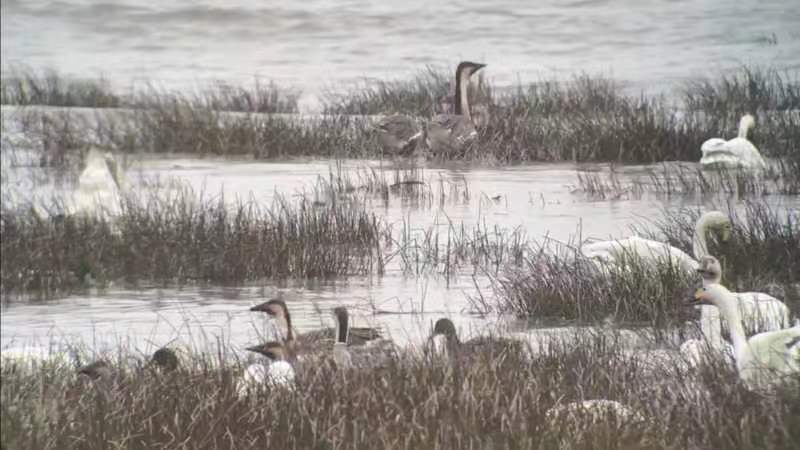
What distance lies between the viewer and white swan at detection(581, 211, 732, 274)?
4539 mm

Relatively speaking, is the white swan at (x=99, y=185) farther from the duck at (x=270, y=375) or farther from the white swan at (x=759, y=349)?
the white swan at (x=759, y=349)

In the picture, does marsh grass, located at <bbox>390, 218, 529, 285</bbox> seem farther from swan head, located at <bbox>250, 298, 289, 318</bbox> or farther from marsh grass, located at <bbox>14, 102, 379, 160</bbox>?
swan head, located at <bbox>250, 298, 289, 318</bbox>

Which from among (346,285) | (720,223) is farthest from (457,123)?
(720,223)

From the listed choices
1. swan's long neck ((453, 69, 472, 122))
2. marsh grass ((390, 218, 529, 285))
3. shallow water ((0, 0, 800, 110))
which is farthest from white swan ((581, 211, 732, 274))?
swan's long neck ((453, 69, 472, 122))

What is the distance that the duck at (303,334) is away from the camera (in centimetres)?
412

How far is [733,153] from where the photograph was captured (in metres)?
4.62

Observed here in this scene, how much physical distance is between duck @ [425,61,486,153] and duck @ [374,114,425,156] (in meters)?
0.05

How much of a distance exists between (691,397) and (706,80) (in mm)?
1302

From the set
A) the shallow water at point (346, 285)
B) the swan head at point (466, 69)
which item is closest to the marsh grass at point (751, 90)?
the shallow water at point (346, 285)

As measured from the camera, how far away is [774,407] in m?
3.71

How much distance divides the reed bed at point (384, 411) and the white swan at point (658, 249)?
0.68m

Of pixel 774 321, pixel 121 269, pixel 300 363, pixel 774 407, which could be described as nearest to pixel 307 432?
pixel 300 363

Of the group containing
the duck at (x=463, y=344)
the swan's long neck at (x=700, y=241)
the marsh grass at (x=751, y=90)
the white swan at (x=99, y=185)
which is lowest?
the duck at (x=463, y=344)

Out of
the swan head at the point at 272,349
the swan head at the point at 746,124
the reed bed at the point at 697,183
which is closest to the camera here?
the swan head at the point at 272,349
